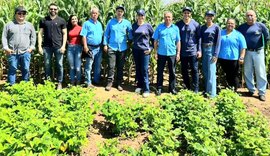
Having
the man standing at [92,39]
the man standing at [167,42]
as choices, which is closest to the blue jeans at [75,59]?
the man standing at [92,39]

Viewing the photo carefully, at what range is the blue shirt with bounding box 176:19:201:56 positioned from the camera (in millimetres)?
7977

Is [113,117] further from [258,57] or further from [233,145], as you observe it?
[258,57]

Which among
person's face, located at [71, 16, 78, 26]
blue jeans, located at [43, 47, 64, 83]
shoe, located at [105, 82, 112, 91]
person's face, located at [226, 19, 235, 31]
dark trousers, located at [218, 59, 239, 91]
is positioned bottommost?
shoe, located at [105, 82, 112, 91]

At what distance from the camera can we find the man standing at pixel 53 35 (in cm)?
797

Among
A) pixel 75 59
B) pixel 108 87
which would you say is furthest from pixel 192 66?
pixel 75 59

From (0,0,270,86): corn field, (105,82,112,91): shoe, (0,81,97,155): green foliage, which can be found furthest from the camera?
(0,0,270,86): corn field

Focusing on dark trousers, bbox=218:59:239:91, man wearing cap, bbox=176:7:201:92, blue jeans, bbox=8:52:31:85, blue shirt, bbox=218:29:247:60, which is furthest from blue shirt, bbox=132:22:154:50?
blue jeans, bbox=8:52:31:85

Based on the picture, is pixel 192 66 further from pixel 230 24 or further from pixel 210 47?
pixel 230 24

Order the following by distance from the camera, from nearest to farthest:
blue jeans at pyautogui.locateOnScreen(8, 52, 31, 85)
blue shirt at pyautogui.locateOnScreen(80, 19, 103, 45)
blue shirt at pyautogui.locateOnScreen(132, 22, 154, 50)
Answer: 1. blue jeans at pyautogui.locateOnScreen(8, 52, 31, 85)
2. blue shirt at pyautogui.locateOnScreen(132, 22, 154, 50)
3. blue shirt at pyautogui.locateOnScreen(80, 19, 103, 45)

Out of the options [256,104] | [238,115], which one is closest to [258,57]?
[256,104]

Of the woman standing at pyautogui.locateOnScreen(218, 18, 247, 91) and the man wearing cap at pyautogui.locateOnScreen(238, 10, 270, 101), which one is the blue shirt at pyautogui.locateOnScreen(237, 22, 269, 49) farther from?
the woman standing at pyautogui.locateOnScreen(218, 18, 247, 91)

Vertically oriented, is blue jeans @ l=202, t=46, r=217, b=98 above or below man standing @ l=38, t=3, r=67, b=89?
below

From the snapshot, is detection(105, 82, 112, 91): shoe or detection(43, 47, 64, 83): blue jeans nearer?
detection(43, 47, 64, 83): blue jeans

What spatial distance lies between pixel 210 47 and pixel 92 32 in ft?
8.11
